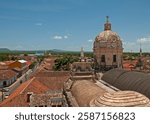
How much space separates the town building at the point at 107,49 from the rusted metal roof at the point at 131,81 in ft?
9.15

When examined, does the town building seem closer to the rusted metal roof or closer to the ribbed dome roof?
the rusted metal roof

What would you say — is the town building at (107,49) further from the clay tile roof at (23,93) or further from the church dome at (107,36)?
the clay tile roof at (23,93)

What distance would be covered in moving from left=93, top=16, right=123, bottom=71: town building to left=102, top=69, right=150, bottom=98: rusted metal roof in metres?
2.79

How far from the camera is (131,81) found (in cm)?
1861

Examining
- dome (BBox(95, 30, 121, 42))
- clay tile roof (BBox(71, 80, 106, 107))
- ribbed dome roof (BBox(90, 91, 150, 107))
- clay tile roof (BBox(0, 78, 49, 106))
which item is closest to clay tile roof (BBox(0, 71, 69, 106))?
clay tile roof (BBox(0, 78, 49, 106))

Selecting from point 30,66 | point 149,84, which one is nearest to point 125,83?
point 149,84

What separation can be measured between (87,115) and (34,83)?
23887mm

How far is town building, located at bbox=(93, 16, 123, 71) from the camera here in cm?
2744

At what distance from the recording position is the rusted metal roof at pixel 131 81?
1575 centimetres

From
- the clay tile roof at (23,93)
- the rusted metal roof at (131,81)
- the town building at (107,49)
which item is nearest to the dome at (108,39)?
the town building at (107,49)

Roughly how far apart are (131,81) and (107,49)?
31.3 ft

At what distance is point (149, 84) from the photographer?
51.0 ft

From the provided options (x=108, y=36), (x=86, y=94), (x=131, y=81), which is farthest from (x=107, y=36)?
(x=86, y=94)

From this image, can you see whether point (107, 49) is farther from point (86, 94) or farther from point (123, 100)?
point (123, 100)
